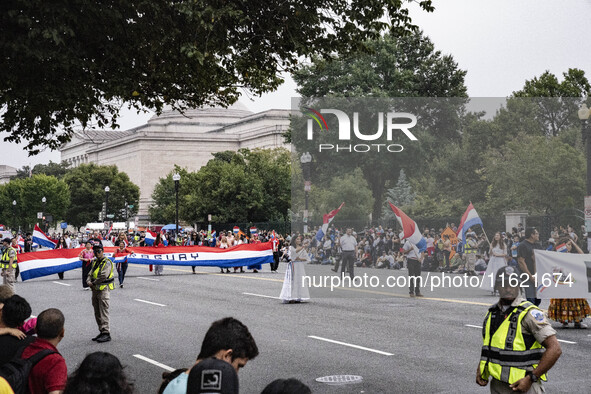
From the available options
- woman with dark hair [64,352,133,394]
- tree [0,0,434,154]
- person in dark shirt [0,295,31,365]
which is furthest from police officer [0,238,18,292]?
woman with dark hair [64,352,133,394]

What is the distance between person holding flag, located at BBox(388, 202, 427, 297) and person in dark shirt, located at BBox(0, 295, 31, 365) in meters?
15.5

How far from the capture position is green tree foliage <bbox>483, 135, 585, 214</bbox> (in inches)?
906

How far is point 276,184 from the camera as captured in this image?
72688mm

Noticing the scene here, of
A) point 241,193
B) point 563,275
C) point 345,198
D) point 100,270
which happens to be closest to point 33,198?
point 241,193

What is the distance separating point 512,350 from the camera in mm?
6168

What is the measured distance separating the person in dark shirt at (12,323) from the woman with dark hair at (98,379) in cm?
208

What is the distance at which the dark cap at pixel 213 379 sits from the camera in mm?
3775

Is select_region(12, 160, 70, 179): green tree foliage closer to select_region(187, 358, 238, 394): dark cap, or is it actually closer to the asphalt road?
the asphalt road

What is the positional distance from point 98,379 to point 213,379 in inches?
25.4

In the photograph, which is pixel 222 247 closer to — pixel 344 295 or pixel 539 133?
pixel 344 295

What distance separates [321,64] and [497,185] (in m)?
12.6

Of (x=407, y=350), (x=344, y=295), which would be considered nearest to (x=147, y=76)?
(x=407, y=350)

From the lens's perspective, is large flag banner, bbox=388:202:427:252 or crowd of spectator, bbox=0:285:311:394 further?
large flag banner, bbox=388:202:427:252

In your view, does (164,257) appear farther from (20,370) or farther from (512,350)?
(20,370)
